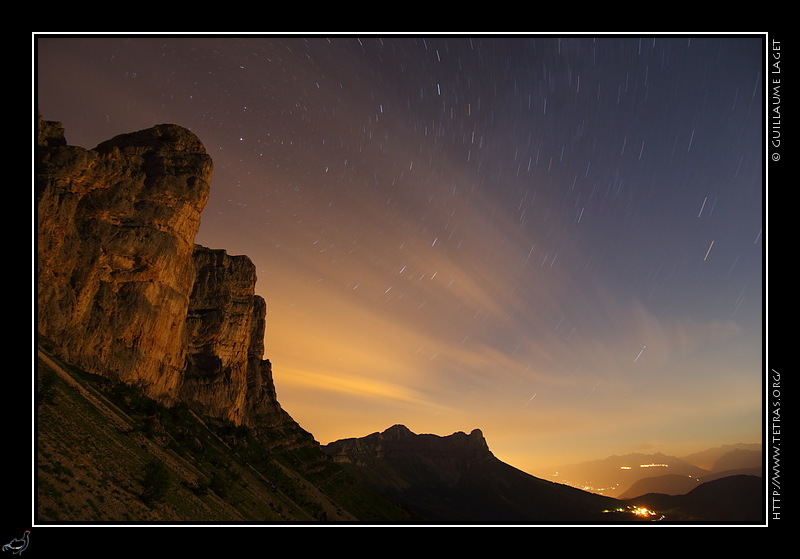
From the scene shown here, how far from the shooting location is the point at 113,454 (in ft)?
78.8

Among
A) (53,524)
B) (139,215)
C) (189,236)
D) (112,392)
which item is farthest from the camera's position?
(189,236)

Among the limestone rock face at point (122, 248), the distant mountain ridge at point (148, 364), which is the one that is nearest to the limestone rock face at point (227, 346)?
the distant mountain ridge at point (148, 364)

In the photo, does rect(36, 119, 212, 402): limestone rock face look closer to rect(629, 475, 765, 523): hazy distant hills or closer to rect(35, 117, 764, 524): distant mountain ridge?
rect(35, 117, 764, 524): distant mountain ridge

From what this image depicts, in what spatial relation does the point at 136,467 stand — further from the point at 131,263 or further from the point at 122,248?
the point at 131,263

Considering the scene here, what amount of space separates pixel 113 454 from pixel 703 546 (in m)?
26.5

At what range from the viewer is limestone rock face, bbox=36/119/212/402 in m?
48.3

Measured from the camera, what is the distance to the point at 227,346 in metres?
84.8

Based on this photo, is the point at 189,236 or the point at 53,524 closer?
the point at 53,524
